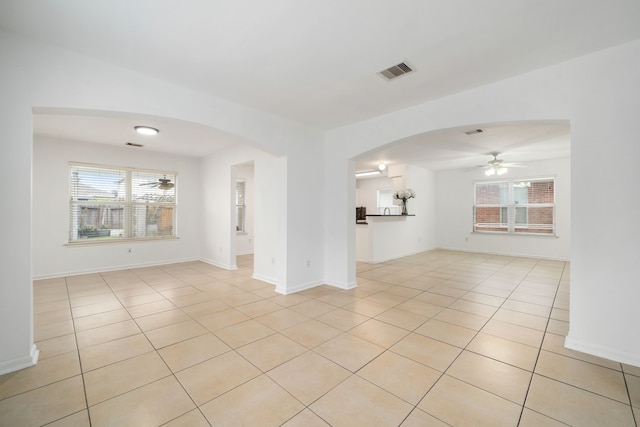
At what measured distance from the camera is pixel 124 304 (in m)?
3.59

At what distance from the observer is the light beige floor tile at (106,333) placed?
8.43 feet

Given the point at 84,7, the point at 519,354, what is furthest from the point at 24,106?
the point at 519,354

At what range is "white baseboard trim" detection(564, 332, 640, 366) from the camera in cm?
214

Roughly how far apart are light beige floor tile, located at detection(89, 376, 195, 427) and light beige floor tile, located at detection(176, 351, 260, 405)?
2.8 inches

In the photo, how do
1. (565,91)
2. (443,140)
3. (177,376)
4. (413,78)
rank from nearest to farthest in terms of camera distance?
(177,376) < (565,91) < (413,78) < (443,140)

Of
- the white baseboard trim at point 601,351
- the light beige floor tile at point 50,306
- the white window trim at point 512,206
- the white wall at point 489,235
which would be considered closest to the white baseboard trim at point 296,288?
the light beige floor tile at point 50,306

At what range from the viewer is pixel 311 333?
2.73 m

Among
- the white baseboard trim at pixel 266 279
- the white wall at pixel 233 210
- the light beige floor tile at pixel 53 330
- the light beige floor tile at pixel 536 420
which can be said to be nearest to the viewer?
the light beige floor tile at pixel 536 420

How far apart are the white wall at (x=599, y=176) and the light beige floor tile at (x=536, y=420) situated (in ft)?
4.02

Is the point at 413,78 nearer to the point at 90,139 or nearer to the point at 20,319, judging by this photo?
the point at 20,319

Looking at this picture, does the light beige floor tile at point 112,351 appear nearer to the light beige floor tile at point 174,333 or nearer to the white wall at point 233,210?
Result: the light beige floor tile at point 174,333

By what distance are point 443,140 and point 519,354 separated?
12.3 ft

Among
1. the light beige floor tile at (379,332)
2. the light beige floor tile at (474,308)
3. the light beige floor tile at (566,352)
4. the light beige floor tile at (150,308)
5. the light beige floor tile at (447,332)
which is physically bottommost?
the light beige floor tile at (150,308)

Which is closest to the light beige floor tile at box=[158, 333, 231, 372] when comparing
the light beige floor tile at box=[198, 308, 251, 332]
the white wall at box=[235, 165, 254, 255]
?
the light beige floor tile at box=[198, 308, 251, 332]
